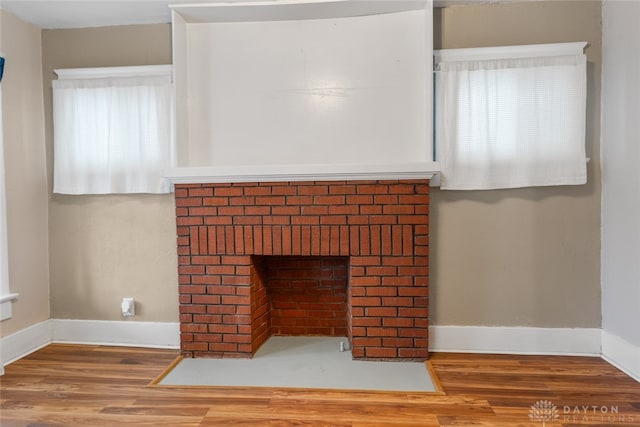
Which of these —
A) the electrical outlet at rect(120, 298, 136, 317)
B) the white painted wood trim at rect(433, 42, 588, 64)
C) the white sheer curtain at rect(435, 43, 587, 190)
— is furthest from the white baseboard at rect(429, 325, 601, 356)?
the electrical outlet at rect(120, 298, 136, 317)

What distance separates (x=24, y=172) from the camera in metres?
2.66

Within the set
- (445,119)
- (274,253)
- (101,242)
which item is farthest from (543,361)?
(101,242)

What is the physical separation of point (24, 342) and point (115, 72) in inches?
76.3

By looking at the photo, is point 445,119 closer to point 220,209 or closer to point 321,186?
point 321,186

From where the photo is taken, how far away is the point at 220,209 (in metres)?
2.47

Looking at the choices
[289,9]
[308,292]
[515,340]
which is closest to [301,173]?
[308,292]

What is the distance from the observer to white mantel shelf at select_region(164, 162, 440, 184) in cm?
230

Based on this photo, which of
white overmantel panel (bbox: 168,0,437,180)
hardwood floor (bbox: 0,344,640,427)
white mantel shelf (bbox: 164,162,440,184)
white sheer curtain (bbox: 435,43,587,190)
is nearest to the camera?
hardwood floor (bbox: 0,344,640,427)

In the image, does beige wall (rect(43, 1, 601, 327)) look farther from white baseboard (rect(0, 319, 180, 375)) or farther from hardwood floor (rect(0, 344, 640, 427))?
hardwood floor (rect(0, 344, 640, 427))

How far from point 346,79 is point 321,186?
2.53ft

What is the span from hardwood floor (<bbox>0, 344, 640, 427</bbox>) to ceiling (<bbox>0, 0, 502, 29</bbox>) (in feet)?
7.54

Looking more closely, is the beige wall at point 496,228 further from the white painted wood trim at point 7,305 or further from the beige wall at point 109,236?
the white painted wood trim at point 7,305

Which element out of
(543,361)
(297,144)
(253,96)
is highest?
(253,96)

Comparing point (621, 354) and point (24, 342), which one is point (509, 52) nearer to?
point (621, 354)
